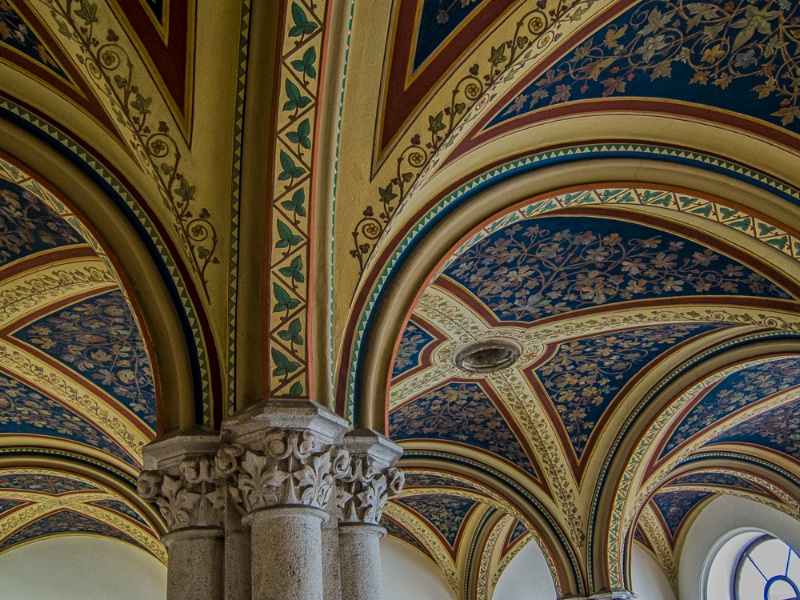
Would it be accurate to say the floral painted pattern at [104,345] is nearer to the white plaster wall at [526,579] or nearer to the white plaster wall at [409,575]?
the white plaster wall at [409,575]

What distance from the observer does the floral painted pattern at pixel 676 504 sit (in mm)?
13938

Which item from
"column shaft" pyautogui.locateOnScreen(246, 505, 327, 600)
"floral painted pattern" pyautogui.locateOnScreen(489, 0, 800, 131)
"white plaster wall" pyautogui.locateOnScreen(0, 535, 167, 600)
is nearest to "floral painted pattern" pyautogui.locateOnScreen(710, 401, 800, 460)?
"floral painted pattern" pyautogui.locateOnScreen(489, 0, 800, 131)

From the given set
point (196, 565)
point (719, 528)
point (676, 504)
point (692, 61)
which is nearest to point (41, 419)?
point (196, 565)

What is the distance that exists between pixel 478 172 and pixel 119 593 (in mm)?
9544

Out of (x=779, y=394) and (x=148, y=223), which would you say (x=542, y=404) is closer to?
(x=779, y=394)

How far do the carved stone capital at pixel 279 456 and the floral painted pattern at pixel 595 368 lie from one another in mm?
4943

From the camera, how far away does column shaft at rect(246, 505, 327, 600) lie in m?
3.77

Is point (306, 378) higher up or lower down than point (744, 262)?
lower down

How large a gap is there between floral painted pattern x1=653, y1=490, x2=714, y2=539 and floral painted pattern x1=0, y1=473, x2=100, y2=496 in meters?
8.36

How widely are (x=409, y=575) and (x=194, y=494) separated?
10.9 meters

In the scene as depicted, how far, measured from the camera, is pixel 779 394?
392 inches

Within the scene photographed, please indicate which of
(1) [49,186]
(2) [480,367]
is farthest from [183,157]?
(2) [480,367]

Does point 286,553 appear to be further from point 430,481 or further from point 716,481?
point 716,481

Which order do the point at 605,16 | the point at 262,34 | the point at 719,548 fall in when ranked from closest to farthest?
the point at 262,34, the point at 605,16, the point at 719,548
